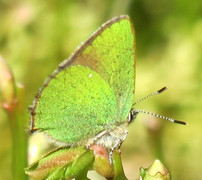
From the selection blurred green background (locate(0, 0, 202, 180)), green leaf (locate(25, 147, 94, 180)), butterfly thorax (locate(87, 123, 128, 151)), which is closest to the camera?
green leaf (locate(25, 147, 94, 180))

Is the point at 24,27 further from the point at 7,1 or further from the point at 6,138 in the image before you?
the point at 6,138

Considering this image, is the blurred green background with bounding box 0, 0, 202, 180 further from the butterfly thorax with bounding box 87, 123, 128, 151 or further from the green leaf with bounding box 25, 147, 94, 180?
the green leaf with bounding box 25, 147, 94, 180

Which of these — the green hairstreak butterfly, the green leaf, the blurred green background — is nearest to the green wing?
the green hairstreak butterfly

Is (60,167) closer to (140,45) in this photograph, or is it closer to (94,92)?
(94,92)

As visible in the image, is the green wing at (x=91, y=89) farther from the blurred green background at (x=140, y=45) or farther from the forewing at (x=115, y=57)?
the blurred green background at (x=140, y=45)

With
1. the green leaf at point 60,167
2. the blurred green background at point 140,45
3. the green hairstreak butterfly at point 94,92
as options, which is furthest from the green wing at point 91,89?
the blurred green background at point 140,45

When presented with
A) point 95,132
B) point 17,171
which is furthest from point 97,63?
point 17,171
